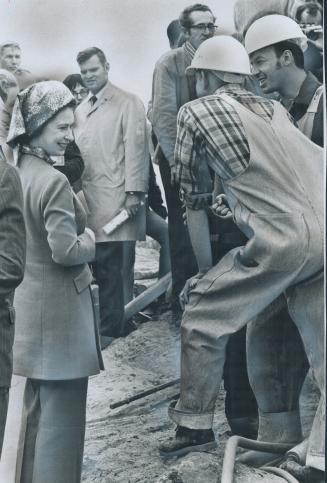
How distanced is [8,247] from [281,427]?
1.42 meters

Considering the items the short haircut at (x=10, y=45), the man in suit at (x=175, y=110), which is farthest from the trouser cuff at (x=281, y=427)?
the short haircut at (x=10, y=45)

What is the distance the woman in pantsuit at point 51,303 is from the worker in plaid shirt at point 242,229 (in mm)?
438

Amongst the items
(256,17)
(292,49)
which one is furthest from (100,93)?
(292,49)

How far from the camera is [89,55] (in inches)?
190

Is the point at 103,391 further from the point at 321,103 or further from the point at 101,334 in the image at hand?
the point at 321,103

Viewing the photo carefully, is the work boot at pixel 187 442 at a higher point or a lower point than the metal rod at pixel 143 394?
lower

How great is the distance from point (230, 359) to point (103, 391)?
0.61 meters

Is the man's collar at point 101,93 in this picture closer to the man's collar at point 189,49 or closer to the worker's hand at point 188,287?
the man's collar at point 189,49

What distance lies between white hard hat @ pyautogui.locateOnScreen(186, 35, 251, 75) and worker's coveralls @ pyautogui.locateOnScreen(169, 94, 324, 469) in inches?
6.8

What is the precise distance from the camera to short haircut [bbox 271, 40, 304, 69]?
177 inches

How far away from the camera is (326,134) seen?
437 centimetres

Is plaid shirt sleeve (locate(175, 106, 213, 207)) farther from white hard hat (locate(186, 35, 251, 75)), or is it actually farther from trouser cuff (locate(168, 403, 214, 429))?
trouser cuff (locate(168, 403, 214, 429))

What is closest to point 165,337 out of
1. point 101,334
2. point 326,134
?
point 101,334

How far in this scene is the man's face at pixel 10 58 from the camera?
4914mm
